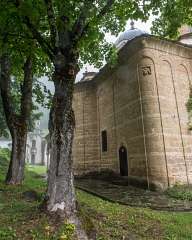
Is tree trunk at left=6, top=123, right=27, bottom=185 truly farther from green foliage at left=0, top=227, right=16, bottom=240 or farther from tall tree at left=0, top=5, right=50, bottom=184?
green foliage at left=0, top=227, right=16, bottom=240

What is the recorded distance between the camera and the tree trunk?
11688 millimetres

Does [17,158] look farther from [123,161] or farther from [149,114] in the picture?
[123,161]

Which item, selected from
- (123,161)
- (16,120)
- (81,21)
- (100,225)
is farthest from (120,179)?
(81,21)

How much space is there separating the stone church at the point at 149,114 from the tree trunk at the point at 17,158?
7415mm

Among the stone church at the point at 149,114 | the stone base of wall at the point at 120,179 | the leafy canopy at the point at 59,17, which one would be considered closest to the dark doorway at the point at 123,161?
the stone church at the point at 149,114

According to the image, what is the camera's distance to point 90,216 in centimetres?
711

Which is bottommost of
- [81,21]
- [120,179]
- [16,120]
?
[120,179]

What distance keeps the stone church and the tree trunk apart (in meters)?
7.41

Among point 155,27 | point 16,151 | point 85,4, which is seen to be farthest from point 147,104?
point 85,4

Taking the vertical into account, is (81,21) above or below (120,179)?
above

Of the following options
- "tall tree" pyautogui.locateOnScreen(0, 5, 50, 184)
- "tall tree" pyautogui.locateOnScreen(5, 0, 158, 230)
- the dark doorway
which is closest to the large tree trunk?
"tall tree" pyautogui.locateOnScreen(5, 0, 158, 230)

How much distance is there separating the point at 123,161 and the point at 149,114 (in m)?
4.41

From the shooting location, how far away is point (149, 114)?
1616 cm

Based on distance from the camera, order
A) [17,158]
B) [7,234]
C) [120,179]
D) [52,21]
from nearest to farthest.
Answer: [7,234]
[52,21]
[17,158]
[120,179]
